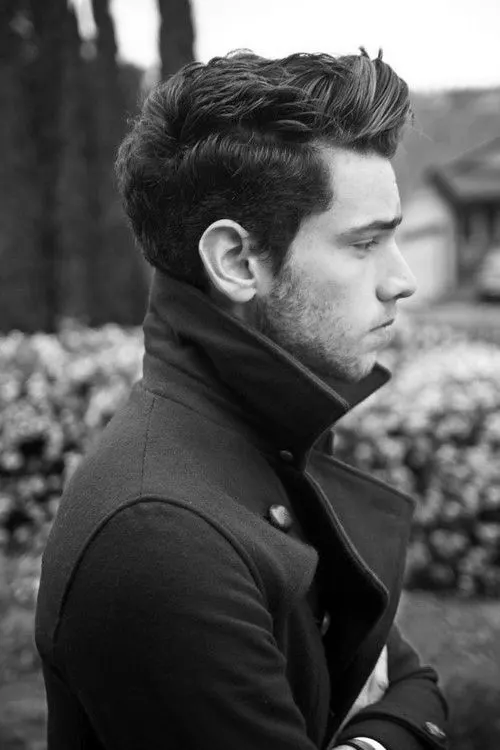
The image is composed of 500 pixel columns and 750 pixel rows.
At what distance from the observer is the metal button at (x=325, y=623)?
174 cm

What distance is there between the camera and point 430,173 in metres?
14.5

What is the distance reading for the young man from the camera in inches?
52.8

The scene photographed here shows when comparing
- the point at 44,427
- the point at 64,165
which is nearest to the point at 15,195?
the point at 64,165

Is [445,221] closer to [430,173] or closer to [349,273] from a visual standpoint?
[430,173]

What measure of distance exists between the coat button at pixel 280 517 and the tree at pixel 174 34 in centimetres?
799

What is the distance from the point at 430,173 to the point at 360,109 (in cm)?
1346

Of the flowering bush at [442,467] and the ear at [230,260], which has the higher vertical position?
the ear at [230,260]

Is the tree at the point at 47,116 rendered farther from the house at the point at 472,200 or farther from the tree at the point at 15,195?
the house at the point at 472,200

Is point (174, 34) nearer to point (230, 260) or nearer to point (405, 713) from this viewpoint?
point (230, 260)

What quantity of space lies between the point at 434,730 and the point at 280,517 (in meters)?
0.64

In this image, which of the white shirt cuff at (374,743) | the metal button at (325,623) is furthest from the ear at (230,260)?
the white shirt cuff at (374,743)

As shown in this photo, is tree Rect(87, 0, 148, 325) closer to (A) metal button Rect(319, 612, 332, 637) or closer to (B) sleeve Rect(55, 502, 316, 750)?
(A) metal button Rect(319, 612, 332, 637)

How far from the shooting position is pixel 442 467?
5.27 metres

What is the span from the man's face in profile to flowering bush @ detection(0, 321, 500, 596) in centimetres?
356
